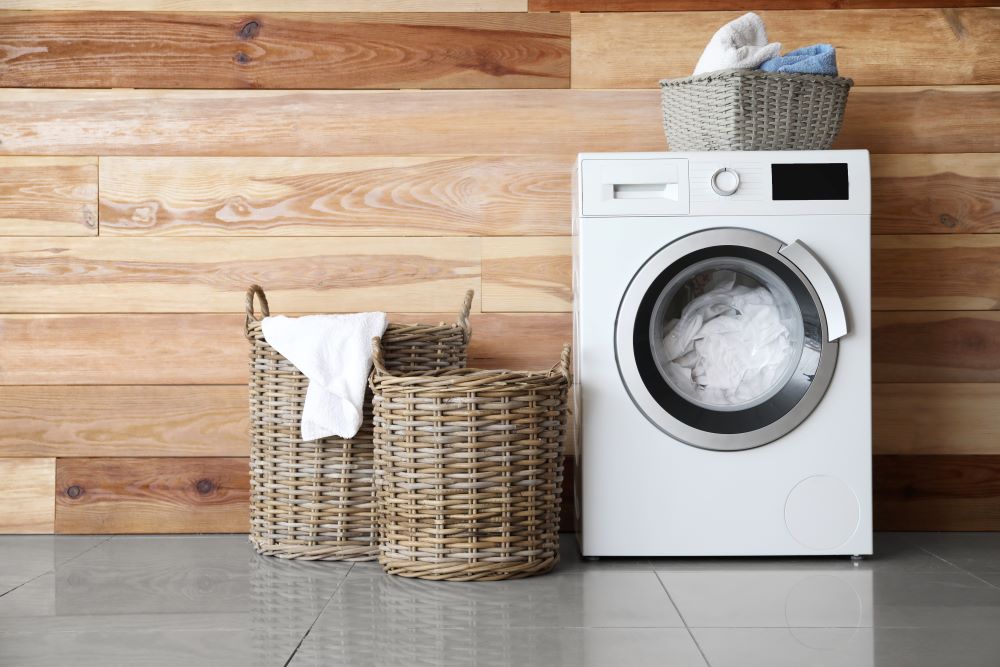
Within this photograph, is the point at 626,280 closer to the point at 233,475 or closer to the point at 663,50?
the point at 663,50

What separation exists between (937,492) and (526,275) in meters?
1.12

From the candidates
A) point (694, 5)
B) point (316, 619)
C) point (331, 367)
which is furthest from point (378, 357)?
point (694, 5)

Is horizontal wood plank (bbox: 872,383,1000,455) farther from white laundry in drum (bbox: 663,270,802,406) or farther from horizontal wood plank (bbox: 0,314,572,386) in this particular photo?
horizontal wood plank (bbox: 0,314,572,386)

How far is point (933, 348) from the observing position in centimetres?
225

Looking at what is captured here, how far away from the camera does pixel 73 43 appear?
225cm

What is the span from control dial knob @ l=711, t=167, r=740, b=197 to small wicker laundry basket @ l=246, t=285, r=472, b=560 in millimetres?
656

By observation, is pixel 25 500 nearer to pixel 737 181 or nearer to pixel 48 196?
pixel 48 196

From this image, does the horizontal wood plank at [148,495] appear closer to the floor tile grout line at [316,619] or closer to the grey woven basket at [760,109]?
the floor tile grout line at [316,619]

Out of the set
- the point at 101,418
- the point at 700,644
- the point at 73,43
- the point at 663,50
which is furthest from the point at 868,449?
the point at 73,43

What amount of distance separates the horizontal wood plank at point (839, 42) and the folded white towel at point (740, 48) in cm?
32

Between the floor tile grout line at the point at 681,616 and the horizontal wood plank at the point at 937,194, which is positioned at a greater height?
the horizontal wood plank at the point at 937,194

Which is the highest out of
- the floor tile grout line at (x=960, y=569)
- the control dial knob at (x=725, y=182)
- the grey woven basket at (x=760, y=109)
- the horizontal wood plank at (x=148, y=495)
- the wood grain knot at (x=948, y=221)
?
the grey woven basket at (x=760, y=109)

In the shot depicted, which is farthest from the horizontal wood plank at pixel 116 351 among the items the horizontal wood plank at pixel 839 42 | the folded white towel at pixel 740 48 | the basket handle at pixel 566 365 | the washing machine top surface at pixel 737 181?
the folded white towel at pixel 740 48

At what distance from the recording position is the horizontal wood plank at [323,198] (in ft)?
7.37
